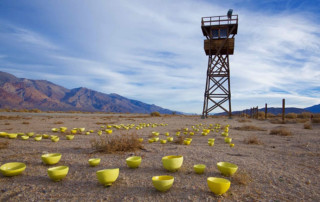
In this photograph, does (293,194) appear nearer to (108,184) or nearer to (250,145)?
(108,184)

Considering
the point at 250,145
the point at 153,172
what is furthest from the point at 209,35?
the point at 153,172

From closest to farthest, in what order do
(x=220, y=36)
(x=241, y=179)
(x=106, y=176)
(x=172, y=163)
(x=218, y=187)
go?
(x=218, y=187) < (x=106, y=176) < (x=241, y=179) < (x=172, y=163) < (x=220, y=36)

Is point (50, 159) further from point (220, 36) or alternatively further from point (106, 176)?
point (220, 36)

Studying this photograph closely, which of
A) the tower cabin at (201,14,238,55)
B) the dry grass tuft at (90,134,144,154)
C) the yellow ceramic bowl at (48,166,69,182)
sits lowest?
the yellow ceramic bowl at (48,166,69,182)

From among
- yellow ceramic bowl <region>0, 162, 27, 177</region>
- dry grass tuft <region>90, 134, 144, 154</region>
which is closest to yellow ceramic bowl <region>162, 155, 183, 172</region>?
dry grass tuft <region>90, 134, 144, 154</region>

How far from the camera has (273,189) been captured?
11.4 feet

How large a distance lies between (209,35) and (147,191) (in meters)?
24.8

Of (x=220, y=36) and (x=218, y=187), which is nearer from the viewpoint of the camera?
(x=218, y=187)

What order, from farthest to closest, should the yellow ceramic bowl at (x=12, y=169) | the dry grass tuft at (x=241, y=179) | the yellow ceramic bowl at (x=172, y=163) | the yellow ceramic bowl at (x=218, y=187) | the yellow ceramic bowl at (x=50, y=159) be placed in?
1. the yellow ceramic bowl at (x=50, y=159)
2. the yellow ceramic bowl at (x=172, y=163)
3. the yellow ceramic bowl at (x=12, y=169)
4. the dry grass tuft at (x=241, y=179)
5. the yellow ceramic bowl at (x=218, y=187)

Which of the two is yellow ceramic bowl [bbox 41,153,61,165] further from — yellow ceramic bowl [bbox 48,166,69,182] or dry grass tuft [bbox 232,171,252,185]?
dry grass tuft [bbox 232,171,252,185]

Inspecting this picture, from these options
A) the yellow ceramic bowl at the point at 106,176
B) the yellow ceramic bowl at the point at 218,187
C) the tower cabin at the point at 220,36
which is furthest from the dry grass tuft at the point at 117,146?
the tower cabin at the point at 220,36

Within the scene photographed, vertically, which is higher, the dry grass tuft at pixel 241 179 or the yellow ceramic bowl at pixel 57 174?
the dry grass tuft at pixel 241 179

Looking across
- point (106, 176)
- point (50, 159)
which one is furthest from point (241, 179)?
point (50, 159)

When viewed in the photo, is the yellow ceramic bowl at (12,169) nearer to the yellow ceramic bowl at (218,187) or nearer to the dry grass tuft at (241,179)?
the yellow ceramic bowl at (218,187)
